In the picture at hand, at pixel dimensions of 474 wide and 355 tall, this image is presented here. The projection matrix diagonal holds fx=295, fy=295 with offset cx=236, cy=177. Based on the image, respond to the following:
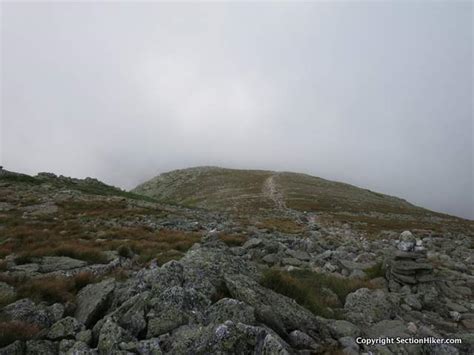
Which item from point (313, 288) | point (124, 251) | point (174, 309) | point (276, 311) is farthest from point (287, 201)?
point (174, 309)

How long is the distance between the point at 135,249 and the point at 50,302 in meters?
7.19

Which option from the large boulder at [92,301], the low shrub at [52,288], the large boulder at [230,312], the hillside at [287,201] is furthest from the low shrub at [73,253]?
the hillside at [287,201]

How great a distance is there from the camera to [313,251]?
17828 mm

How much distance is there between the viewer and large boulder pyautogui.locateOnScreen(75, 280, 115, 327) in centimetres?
671

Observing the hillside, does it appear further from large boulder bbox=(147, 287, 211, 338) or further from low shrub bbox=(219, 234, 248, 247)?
large boulder bbox=(147, 287, 211, 338)

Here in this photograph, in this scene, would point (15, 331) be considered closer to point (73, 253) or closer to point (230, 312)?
point (230, 312)

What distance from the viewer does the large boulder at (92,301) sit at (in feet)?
22.0

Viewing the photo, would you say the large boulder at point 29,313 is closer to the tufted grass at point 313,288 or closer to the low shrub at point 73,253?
the low shrub at point 73,253

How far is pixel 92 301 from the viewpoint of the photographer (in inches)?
286

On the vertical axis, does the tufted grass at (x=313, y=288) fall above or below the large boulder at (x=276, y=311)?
below

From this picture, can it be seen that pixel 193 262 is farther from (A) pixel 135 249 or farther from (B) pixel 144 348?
(A) pixel 135 249

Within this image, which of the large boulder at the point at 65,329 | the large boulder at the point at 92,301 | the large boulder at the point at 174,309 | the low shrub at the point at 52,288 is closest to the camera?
the large boulder at the point at 65,329

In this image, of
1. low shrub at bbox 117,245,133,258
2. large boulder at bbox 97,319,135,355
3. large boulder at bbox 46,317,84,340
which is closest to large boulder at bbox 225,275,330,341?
large boulder at bbox 97,319,135,355

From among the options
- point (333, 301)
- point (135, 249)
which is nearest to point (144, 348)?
point (333, 301)
